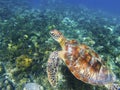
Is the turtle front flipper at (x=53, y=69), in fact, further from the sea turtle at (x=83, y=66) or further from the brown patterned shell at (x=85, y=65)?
the brown patterned shell at (x=85, y=65)

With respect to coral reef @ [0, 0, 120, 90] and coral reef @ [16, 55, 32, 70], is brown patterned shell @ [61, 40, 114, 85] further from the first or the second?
coral reef @ [16, 55, 32, 70]

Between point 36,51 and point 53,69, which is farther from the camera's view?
point 36,51

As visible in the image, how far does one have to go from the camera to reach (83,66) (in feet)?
22.8

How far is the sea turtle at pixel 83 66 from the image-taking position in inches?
264

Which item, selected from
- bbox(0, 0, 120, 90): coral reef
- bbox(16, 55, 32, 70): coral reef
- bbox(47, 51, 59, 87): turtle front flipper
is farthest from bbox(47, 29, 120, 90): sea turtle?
bbox(16, 55, 32, 70): coral reef

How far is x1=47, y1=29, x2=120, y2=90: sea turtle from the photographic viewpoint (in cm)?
670

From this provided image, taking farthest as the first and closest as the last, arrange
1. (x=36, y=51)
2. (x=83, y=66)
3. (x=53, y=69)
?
(x=36, y=51) → (x=53, y=69) → (x=83, y=66)

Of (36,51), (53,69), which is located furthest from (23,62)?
(53,69)

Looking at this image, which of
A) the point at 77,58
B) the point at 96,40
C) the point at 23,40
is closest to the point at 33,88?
the point at 77,58

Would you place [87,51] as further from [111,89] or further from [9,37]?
[9,37]

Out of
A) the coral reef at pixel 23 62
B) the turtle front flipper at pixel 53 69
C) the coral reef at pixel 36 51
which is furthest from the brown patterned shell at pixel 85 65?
the coral reef at pixel 23 62

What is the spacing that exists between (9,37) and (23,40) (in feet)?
2.97

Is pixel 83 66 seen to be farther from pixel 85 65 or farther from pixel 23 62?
pixel 23 62

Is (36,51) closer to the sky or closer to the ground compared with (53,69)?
closer to the sky
